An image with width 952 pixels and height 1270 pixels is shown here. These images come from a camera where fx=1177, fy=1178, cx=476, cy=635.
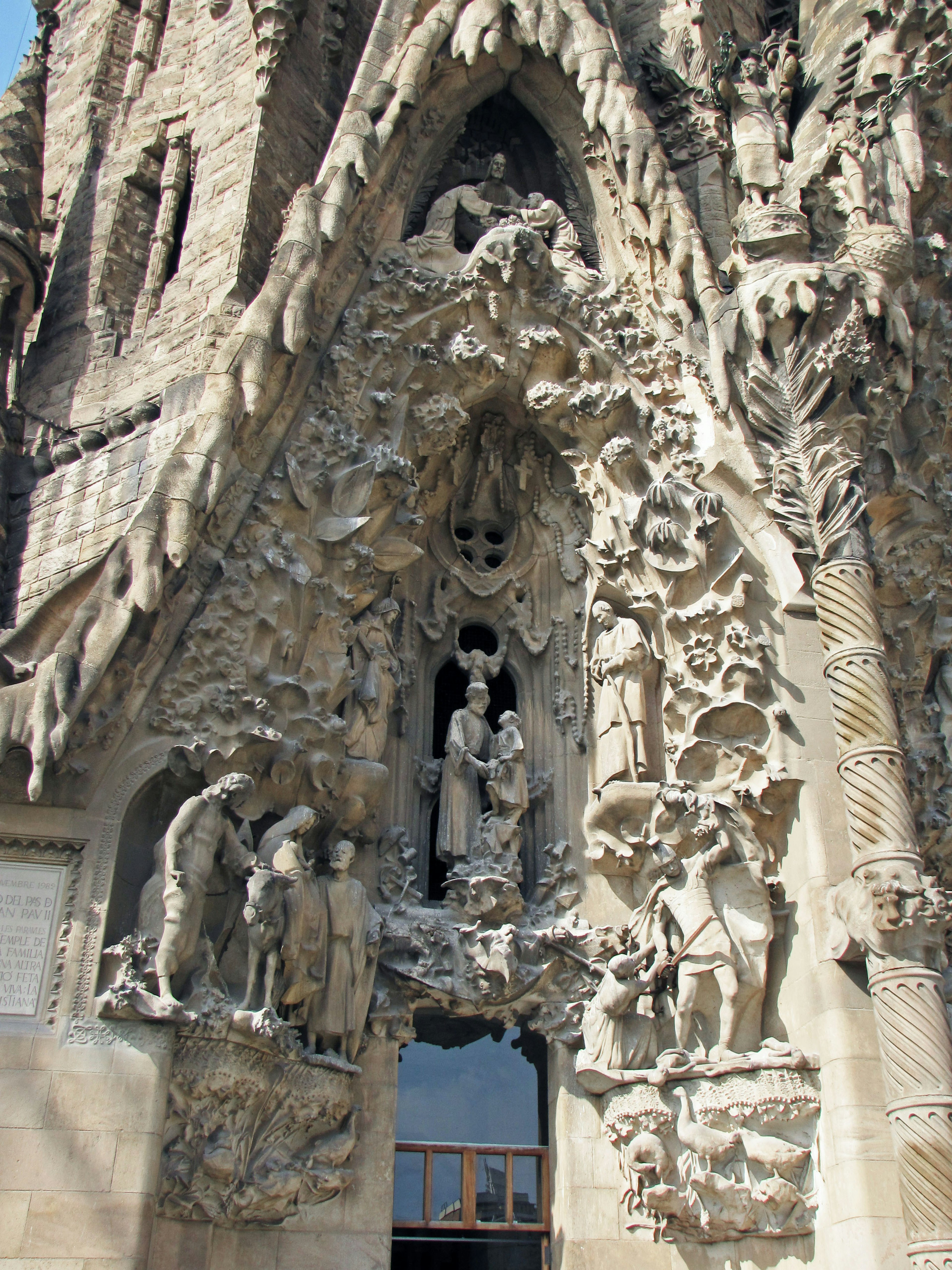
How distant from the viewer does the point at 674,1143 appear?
724 cm

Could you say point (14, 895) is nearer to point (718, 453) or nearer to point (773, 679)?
point (773, 679)

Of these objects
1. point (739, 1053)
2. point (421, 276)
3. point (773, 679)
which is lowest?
point (739, 1053)

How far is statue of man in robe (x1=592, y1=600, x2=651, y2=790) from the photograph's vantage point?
8.35 metres

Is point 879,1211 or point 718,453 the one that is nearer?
point 879,1211

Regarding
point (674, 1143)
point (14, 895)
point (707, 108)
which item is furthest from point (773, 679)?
point (707, 108)

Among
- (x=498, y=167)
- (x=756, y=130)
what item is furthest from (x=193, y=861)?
(x=756, y=130)

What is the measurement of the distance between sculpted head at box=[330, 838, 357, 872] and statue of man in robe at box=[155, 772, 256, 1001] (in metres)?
0.64

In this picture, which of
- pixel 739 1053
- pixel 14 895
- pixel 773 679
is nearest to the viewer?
pixel 14 895

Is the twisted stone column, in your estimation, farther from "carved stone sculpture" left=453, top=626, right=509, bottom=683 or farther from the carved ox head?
the carved ox head

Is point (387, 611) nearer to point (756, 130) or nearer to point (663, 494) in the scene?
point (663, 494)

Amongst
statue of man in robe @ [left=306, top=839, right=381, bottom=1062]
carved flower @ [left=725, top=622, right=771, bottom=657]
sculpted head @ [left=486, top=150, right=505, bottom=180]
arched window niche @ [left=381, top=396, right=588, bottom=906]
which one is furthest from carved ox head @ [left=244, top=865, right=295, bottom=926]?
sculpted head @ [left=486, top=150, right=505, bottom=180]

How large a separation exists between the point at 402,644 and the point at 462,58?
16.7ft

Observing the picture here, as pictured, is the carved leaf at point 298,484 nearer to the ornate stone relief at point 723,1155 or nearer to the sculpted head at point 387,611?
the sculpted head at point 387,611

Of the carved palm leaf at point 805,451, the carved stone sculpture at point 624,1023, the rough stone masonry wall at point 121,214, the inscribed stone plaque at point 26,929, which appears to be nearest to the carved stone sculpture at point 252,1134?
the inscribed stone plaque at point 26,929
